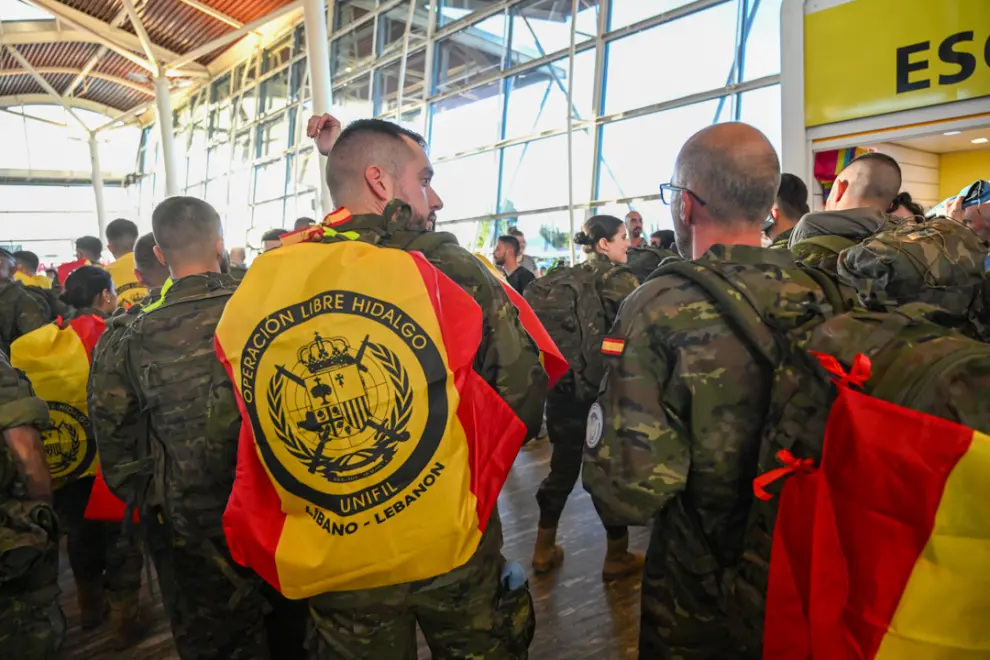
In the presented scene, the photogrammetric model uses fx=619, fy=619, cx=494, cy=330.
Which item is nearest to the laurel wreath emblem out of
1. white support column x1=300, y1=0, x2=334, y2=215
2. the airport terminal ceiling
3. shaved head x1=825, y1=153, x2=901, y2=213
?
shaved head x1=825, y1=153, x2=901, y2=213

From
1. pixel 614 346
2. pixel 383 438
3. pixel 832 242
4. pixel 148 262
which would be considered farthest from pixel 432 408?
pixel 148 262

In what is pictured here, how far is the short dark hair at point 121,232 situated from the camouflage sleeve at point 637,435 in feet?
12.4

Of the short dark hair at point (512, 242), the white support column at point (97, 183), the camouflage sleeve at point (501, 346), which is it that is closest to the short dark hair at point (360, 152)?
the camouflage sleeve at point (501, 346)

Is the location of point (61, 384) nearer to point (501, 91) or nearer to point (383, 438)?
point (383, 438)

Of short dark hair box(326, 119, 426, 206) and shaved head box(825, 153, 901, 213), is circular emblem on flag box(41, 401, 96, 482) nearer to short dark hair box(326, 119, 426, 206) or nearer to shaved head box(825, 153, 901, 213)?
short dark hair box(326, 119, 426, 206)

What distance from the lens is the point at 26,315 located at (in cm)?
274

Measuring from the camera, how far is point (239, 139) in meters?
13.0

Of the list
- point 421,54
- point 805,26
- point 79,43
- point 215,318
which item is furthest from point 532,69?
point 79,43

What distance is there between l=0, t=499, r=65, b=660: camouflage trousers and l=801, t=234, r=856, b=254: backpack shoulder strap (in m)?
2.13

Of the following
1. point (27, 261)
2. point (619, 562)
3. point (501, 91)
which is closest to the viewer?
point (619, 562)

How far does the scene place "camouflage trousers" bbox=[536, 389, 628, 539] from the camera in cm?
278

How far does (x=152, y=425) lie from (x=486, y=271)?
102cm

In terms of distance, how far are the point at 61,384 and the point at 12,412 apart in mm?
1015

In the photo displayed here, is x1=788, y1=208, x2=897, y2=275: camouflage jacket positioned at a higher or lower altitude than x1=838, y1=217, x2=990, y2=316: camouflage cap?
higher
